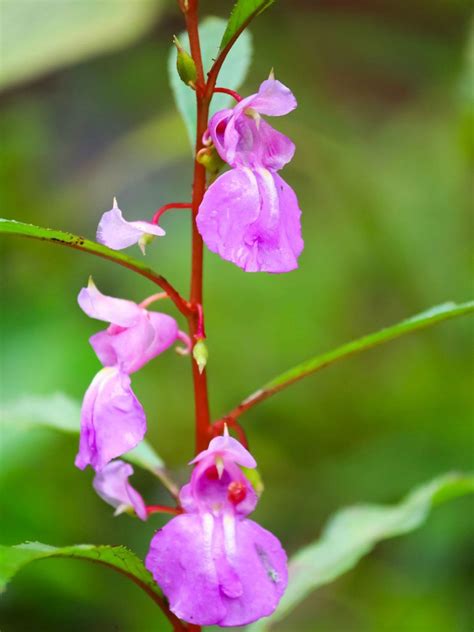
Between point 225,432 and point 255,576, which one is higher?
point 225,432

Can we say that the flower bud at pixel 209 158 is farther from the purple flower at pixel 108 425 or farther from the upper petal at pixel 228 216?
the purple flower at pixel 108 425

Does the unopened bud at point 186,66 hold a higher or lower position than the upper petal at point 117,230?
higher

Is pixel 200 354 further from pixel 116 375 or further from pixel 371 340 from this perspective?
pixel 371 340

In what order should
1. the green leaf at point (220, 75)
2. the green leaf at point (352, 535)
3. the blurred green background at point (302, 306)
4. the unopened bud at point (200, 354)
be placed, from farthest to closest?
the blurred green background at point (302, 306)
the green leaf at point (352, 535)
the green leaf at point (220, 75)
the unopened bud at point (200, 354)

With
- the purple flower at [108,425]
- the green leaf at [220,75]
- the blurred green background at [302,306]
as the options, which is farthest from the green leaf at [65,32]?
the purple flower at [108,425]

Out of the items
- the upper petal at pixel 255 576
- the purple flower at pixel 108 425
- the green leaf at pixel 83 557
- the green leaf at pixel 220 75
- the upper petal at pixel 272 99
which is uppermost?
the green leaf at pixel 220 75

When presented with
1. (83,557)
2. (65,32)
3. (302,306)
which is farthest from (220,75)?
(302,306)

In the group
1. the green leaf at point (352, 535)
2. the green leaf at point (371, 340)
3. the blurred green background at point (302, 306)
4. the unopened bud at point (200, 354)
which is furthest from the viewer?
the blurred green background at point (302, 306)
